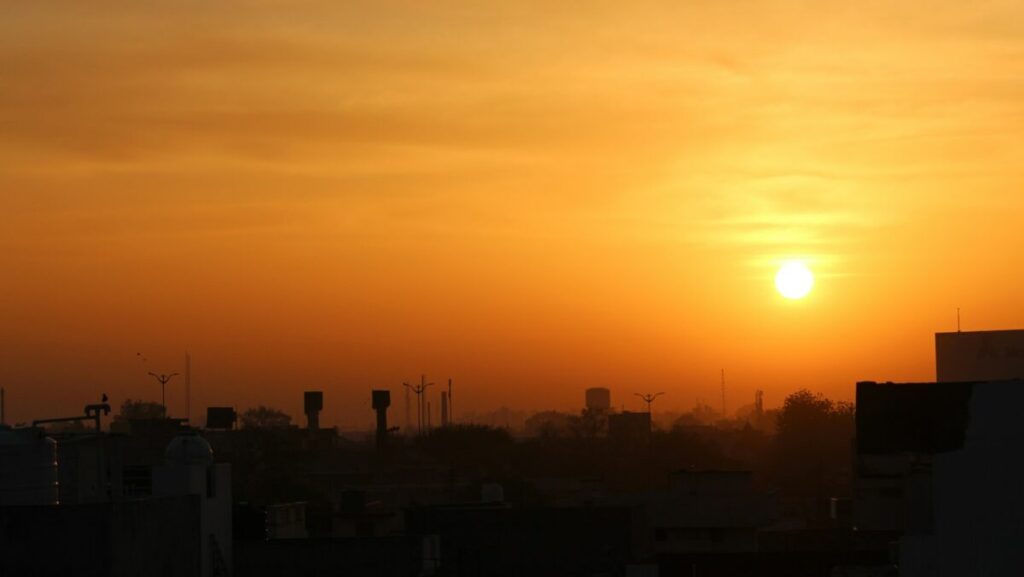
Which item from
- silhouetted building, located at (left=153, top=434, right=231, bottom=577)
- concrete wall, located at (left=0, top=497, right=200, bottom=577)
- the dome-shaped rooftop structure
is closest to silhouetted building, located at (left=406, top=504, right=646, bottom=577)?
silhouetted building, located at (left=153, top=434, right=231, bottom=577)

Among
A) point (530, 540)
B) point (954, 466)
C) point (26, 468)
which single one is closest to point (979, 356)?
point (530, 540)

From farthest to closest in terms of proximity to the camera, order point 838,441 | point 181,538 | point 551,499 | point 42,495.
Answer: point 838,441, point 551,499, point 181,538, point 42,495

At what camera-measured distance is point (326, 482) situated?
122 m

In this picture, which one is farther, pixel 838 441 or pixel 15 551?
pixel 838 441

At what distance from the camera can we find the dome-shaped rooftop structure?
38.8m

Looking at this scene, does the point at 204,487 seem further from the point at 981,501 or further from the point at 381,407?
the point at 381,407

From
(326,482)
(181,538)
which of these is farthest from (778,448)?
(181,538)

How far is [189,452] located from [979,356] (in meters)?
33.6

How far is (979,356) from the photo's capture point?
62.6 meters

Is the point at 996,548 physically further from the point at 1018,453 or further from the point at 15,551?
the point at 15,551

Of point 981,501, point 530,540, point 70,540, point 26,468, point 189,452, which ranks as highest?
point 189,452

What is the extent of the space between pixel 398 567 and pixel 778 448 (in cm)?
11797

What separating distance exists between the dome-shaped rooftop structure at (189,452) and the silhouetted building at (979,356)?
31826 mm

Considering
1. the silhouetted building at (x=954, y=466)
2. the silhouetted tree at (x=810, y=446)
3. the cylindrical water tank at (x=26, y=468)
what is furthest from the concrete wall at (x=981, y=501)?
the silhouetted tree at (x=810, y=446)
